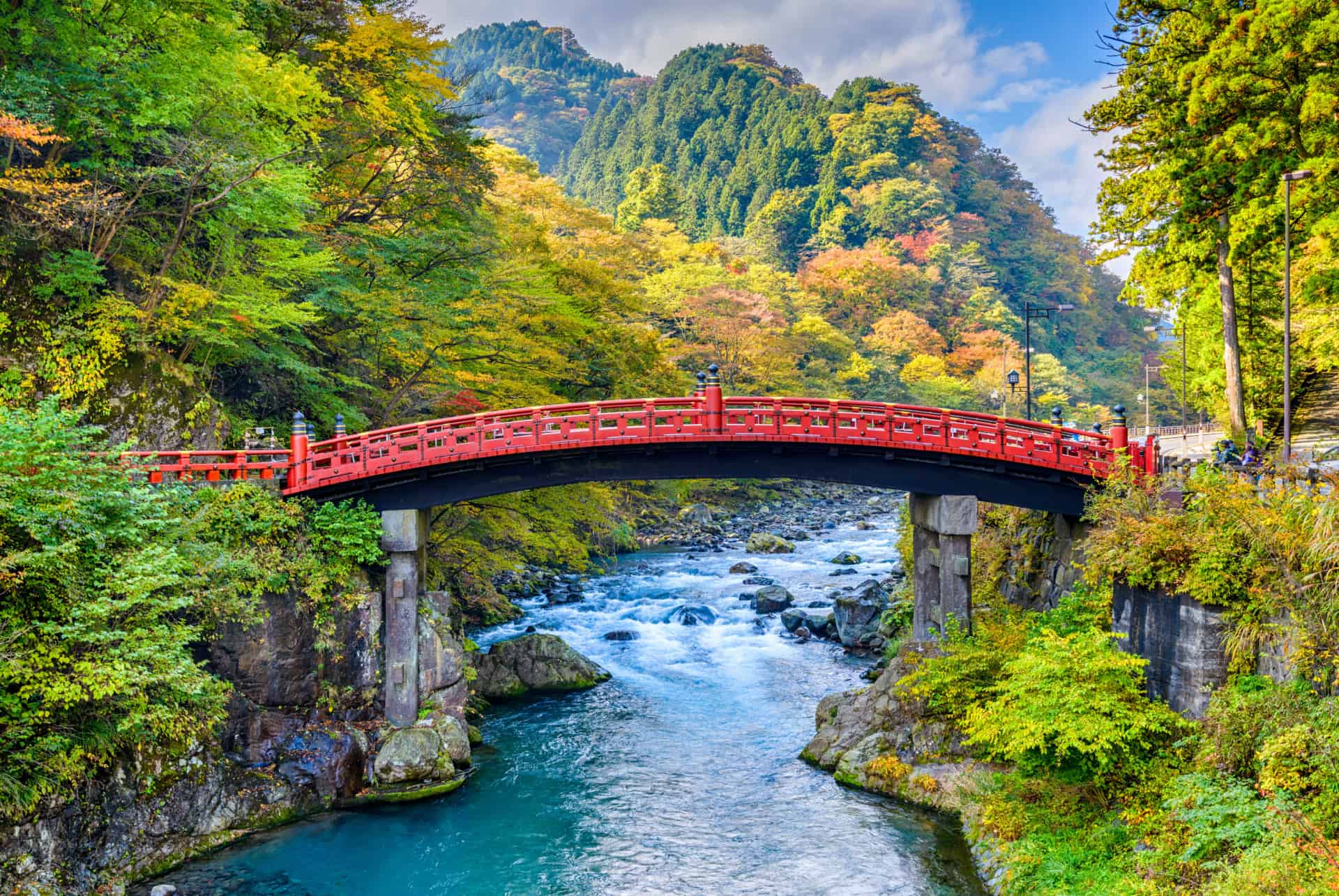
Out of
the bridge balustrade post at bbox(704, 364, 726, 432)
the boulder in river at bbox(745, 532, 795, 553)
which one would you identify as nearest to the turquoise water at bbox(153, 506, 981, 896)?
the bridge balustrade post at bbox(704, 364, 726, 432)

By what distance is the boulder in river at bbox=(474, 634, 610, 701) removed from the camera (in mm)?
25125

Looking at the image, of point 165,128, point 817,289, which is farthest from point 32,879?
point 817,289

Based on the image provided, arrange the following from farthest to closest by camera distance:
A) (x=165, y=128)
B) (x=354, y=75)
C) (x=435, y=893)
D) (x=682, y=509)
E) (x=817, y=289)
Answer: (x=817, y=289), (x=682, y=509), (x=354, y=75), (x=165, y=128), (x=435, y=893)

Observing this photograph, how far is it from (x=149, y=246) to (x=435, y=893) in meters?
15.5

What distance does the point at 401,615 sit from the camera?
66.4ft

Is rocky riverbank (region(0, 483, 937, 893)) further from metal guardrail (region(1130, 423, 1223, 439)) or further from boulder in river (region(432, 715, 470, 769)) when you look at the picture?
metal guardrail (region(1130, 423, 1223, 439))

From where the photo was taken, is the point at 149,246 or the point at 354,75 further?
the point at 354,75

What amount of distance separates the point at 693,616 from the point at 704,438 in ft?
43.3

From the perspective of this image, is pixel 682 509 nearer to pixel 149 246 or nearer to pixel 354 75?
pixel 354 75

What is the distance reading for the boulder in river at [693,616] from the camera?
3219cm

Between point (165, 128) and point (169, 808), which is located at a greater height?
point (165, 128)

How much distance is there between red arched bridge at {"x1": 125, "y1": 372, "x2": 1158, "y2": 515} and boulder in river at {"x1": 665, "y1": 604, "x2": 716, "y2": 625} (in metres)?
11.5

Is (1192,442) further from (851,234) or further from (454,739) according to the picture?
(851,234)

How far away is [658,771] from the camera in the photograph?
20344 millimetres
